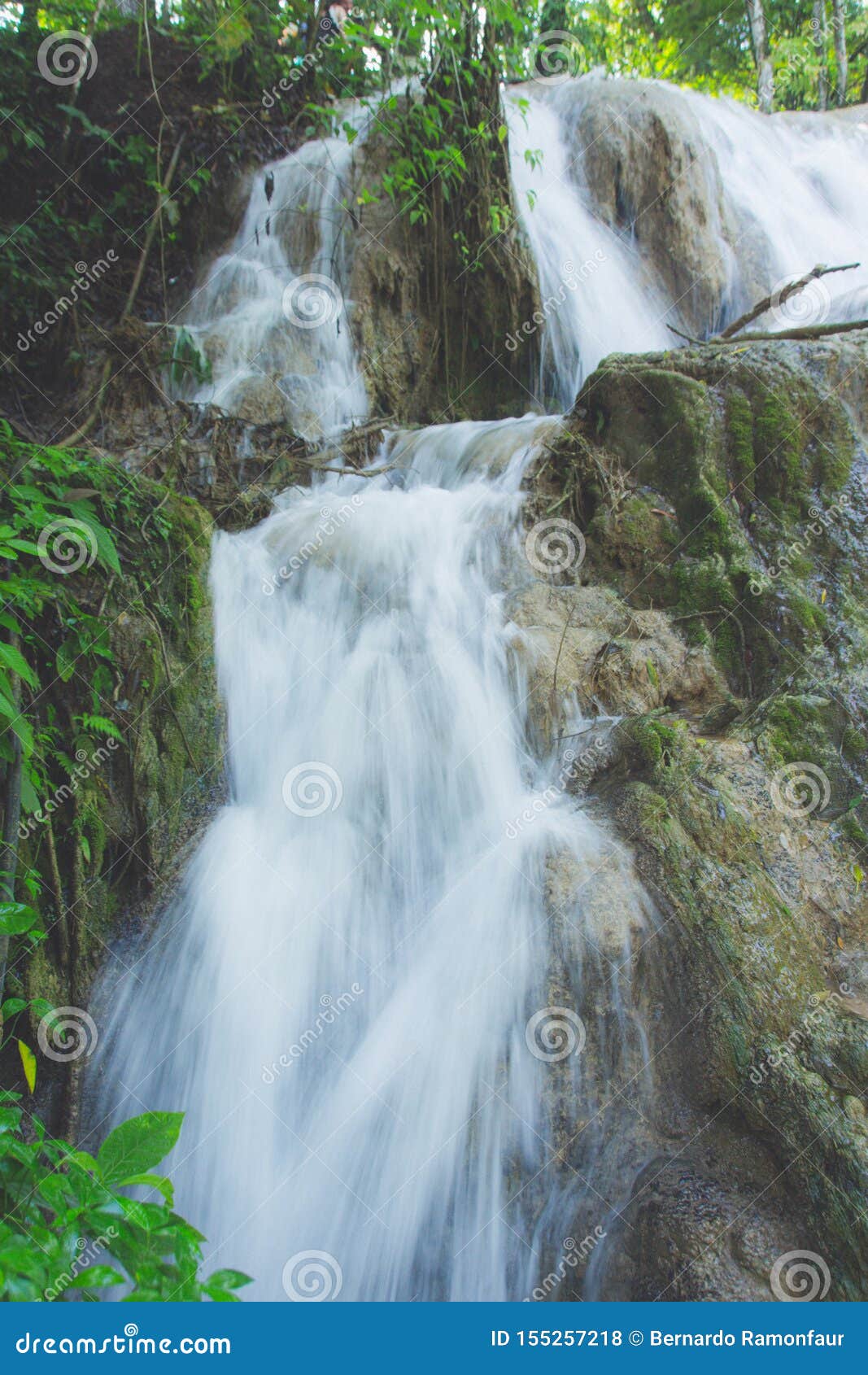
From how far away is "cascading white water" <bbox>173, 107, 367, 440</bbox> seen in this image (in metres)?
6.75

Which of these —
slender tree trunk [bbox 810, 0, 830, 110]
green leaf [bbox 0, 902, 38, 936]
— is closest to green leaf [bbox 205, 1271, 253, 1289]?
green leaf [bbox 0, 902, 38, 936]

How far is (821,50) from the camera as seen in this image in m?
16.2

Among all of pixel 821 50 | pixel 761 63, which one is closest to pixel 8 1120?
pixel 761 63

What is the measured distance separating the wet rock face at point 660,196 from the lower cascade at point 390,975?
656cm

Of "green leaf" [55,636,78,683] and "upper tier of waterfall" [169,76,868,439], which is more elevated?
"upper tier of waterfall" [169,76,868,439]

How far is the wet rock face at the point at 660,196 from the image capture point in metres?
9.20

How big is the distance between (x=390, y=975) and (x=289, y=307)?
239 inches

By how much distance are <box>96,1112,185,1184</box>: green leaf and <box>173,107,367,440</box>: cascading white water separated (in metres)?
5.58

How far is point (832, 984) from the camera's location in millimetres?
3225

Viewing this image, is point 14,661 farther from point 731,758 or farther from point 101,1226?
point 731,758

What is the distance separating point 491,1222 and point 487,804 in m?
1.69

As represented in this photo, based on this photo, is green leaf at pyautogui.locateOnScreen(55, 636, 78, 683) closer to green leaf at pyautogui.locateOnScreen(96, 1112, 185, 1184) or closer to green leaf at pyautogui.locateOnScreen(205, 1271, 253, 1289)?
green leaf at pyautogui.locateOnScreen(96, 1112, 185, 1184)

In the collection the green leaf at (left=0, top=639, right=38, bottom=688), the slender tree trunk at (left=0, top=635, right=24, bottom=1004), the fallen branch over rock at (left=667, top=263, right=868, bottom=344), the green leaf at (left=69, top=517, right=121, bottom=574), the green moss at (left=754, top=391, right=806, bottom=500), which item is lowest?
the slender tree trunk at (left=0, top=635, right=24, bottom=1004)

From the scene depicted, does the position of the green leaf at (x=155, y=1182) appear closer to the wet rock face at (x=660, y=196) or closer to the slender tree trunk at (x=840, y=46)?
the wet rock face at (x=660, y=196)
